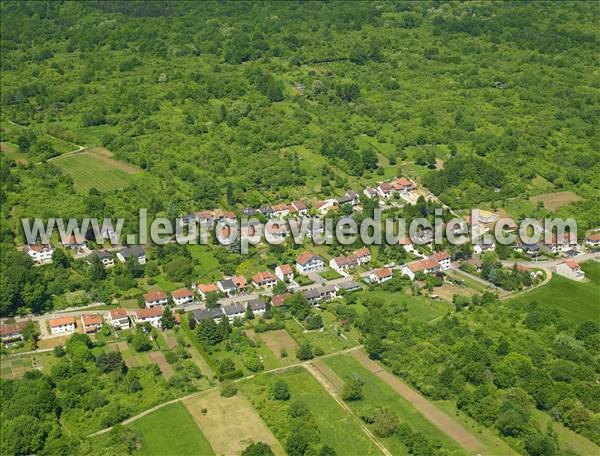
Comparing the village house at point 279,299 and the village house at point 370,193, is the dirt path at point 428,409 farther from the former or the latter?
the village house at point 370,193

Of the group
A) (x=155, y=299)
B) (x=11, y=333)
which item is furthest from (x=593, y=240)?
(x=11, y=333)

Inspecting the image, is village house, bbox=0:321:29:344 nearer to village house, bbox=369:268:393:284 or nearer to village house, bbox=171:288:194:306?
village house, bbox=171:288:194:306

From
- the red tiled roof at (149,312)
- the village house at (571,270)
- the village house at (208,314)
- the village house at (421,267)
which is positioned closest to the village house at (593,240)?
the village house at (571,270)

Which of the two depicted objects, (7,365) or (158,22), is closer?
(7,365)

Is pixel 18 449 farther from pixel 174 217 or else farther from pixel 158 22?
pixel 158 22

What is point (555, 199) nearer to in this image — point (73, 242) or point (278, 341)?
point (278, 341)

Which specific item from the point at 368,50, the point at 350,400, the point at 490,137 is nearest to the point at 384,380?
the point at 350,400
